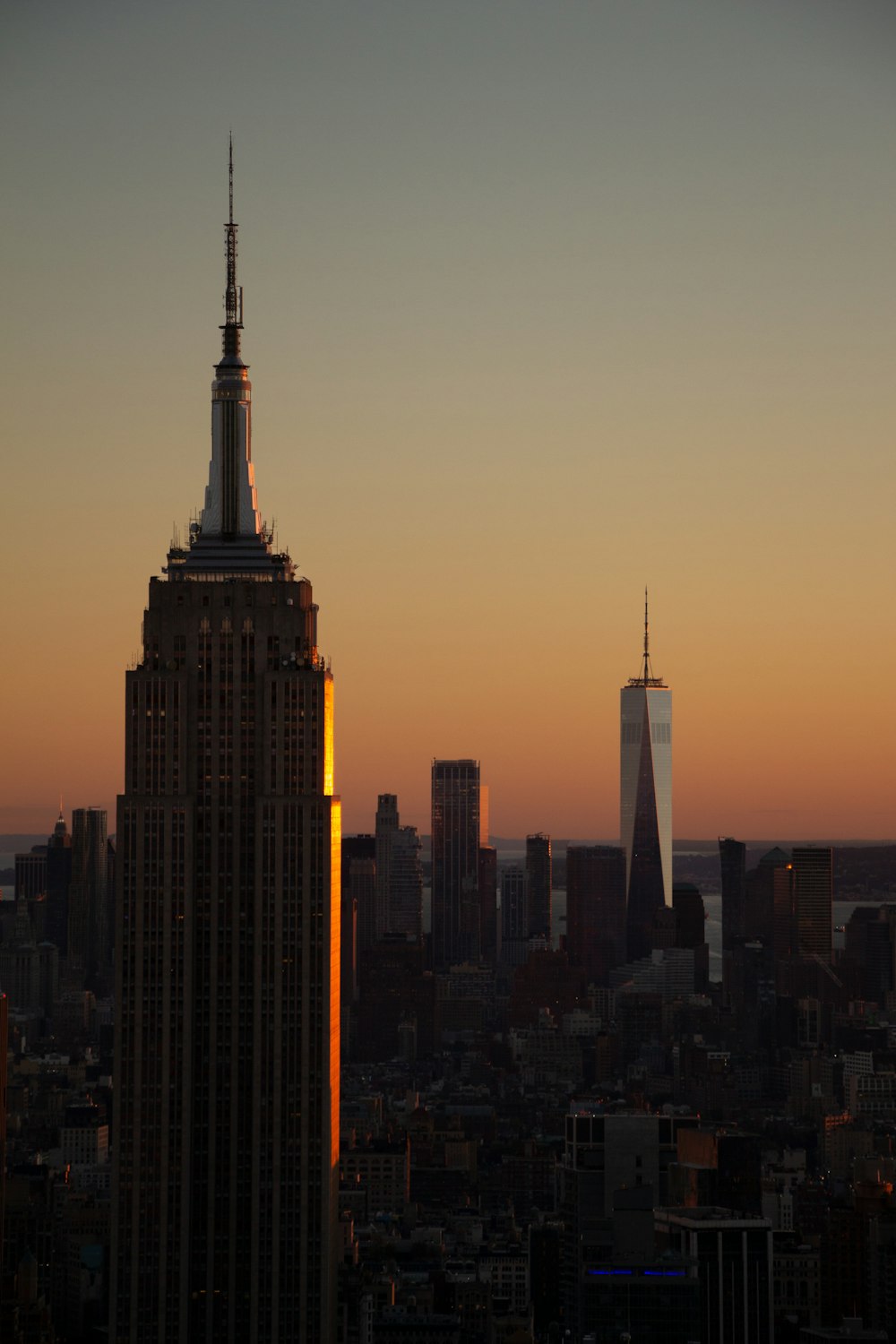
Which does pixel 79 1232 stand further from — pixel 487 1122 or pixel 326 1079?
pixel 487 1122

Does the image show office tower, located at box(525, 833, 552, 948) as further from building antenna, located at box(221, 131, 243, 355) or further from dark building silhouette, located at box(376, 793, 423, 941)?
building antenna, located at box(221, 131, 243, 355)

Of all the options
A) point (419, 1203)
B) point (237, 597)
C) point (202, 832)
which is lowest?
point (419, 1203)

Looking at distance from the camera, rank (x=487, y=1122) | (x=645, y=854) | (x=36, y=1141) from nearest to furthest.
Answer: (x=36, y=1141)
(x=487, y=1122)
(x=645, y=854)

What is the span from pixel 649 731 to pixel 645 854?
58.2 feet

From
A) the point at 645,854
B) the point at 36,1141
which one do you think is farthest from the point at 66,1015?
the point at 645,854

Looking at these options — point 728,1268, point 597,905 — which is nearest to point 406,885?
point 597,905

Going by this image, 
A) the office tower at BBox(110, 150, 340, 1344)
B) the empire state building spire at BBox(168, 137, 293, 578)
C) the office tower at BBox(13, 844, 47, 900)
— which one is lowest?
the office tower at BBox(110, 150, 340, 1344)

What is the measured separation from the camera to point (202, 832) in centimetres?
3806

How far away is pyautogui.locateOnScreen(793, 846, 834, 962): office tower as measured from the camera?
315 ft

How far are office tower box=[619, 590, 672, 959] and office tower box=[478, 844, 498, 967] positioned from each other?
232 inches

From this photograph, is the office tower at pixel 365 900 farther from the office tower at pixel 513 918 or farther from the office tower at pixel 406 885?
the office tower at pixel 513 918

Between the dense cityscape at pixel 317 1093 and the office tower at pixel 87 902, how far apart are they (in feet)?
0.84

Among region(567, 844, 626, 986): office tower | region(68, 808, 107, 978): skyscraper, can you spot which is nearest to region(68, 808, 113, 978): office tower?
region(68, 808, 107, 978): skyscraper

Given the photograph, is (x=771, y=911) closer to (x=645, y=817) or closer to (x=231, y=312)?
(x=645, y=817)
